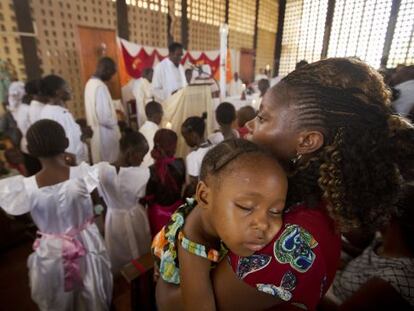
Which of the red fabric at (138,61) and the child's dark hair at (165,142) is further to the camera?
the red fabric at (138,61)

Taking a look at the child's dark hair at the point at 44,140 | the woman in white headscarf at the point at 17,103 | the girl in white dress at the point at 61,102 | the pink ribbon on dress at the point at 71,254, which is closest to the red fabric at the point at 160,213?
the pink ribbon on dress at the point at 71,254

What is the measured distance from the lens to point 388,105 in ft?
2.82

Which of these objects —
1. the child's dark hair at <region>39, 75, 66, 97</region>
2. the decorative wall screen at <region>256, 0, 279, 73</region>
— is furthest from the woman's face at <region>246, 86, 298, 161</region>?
the decorative wall screen at <region>256, 0, 279, 73</region>

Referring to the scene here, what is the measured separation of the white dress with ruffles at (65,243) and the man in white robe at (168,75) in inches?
139

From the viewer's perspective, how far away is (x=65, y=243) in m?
1.87

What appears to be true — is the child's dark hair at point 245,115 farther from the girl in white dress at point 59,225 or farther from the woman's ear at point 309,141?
the woman's ear at point 309,141

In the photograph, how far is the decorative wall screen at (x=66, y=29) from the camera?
4.57m

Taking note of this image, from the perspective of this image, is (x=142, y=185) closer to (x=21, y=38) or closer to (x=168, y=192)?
(x=168, y=192)

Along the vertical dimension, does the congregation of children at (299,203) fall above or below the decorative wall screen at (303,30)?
below

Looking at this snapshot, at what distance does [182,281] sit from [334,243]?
1.68 feet

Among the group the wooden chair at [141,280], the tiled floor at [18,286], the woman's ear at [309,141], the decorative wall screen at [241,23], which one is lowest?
the tiled floor at [18,286]

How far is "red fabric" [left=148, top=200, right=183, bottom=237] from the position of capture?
251cm

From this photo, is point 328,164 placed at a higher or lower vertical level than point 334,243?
higher

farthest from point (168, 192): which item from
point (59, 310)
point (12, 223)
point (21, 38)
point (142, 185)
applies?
point (21, 38)
